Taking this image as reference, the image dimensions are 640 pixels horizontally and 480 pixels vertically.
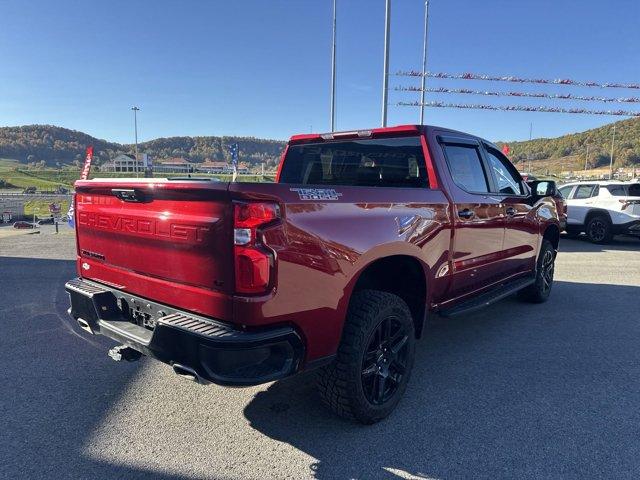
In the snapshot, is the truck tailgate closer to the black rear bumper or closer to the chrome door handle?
the black rear bumper

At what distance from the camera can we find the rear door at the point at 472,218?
3808mm

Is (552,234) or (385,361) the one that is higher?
(552,234)

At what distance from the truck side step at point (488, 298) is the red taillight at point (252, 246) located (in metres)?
2.06

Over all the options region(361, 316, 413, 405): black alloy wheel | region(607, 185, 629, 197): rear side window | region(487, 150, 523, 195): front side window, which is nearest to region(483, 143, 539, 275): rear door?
region(487, 150, 523, 195): front side window

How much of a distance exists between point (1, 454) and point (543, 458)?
10.1ft

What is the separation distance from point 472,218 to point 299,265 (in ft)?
7.04

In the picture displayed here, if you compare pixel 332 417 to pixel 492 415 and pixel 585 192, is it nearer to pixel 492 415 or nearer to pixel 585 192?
pixel 492 415

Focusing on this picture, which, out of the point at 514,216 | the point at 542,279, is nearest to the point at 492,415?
the point at 514,216

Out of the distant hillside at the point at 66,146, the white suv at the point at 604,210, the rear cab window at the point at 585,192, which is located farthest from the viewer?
the distant hillside at the point at 66,146

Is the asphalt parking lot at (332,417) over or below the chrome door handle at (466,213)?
below

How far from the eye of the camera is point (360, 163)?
404cm

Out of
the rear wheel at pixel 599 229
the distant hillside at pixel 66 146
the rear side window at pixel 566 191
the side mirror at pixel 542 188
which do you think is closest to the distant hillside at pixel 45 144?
the distant hillside at pixel 66 146

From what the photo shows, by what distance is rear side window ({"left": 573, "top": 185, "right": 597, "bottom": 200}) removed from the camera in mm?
12956

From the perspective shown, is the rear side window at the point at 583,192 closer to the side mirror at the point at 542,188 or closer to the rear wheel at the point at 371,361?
the side mirror at the point at 542,188
